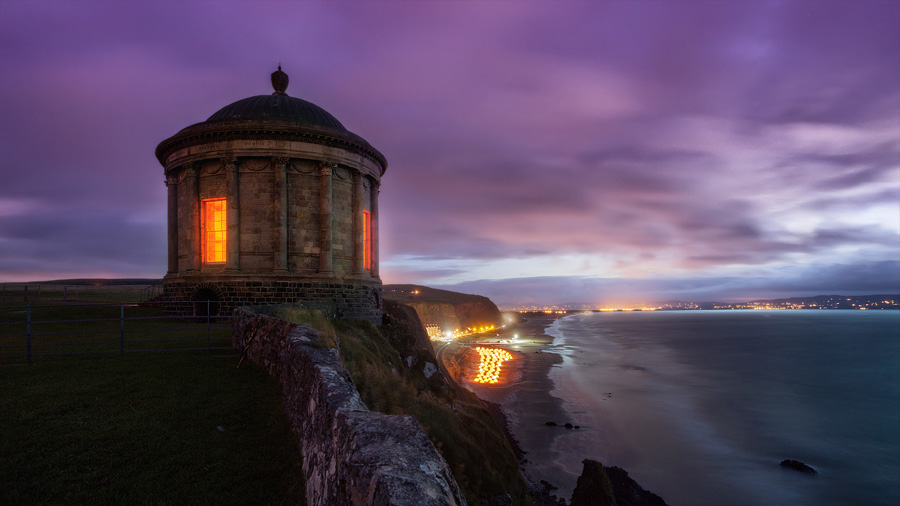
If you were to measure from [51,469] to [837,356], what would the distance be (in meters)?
88.3

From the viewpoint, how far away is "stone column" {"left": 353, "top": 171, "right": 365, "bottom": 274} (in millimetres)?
Result: 24594

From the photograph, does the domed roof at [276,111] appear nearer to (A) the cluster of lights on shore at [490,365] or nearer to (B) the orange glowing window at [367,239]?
(B) the orange glowing window at [367,239]

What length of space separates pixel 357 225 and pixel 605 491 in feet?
56.9

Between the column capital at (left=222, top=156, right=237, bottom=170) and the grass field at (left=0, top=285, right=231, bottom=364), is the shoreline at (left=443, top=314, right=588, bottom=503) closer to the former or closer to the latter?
the grass field at (left=0, top=285, right=231, bottom=364)

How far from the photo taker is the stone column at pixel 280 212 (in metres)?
21.9

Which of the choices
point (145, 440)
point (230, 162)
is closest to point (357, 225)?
point (230, 162)

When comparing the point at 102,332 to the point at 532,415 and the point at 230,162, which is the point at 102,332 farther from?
the point at 532,415

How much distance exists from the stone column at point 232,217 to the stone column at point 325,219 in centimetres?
395

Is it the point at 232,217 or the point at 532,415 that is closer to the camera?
the point at 232,217

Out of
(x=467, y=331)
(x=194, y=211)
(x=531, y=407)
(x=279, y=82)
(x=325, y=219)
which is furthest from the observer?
(x=467, y=331)

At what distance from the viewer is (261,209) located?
72.6 feet

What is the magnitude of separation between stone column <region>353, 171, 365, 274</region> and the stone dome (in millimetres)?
2929

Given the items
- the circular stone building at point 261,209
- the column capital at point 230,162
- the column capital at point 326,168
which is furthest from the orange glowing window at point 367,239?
the column capital at point 230,162

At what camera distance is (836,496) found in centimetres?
1869
